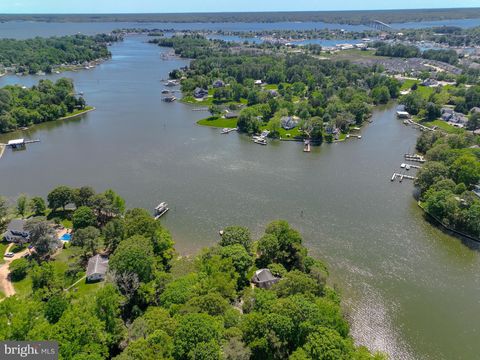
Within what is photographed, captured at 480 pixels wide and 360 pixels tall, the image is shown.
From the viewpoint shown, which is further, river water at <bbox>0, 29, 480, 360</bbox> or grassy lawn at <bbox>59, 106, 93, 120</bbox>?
grassy lawn at <bbox>59, 106, 93, 120</bbox>

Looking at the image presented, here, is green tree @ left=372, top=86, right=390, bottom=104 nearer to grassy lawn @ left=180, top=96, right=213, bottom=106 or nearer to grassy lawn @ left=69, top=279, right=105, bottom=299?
grassy lawn @ left=180, top=96, right=213, bottom=106

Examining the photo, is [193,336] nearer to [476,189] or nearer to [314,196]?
[314,196]

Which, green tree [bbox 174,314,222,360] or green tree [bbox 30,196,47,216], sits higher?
green tree [bbox 174,314,222,360]

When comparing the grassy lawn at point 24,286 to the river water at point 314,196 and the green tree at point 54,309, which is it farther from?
the river water at point 314,196

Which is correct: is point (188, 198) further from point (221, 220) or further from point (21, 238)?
point (21, 238)

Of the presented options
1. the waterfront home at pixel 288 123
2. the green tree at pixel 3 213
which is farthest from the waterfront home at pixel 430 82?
the green tree at pixel 3 213

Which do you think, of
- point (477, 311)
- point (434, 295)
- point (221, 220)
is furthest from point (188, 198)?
point (477, 311)

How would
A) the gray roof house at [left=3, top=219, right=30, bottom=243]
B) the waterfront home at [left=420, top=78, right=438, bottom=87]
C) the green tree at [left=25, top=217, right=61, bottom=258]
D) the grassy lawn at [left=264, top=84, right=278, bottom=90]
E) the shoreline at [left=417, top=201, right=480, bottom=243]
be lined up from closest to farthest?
the green tree at [left=25, top=217, right=61, bottom=258], the gray roof house at [left=3, top=219, right=30, bottom=243], the shoreline at [left=417, top=201, right=480, bottom=243], the grassy lawn at [left=264, top=84, right=278, bottom=90], the waterfront home at [left=420, top=78, right=438, bottom=87]

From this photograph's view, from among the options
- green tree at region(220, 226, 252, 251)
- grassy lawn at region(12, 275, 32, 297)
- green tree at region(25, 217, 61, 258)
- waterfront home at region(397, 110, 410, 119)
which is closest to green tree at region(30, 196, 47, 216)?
green tree at region(25, 217, 61, 258)
